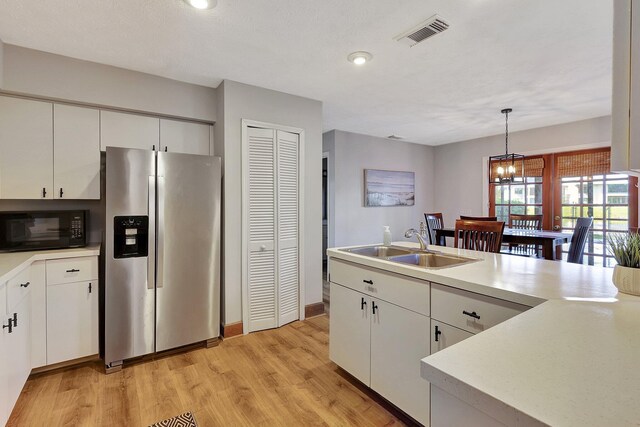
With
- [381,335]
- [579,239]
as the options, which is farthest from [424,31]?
[579,239]

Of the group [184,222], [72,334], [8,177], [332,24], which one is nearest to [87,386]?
[72,334]

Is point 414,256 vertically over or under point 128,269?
over

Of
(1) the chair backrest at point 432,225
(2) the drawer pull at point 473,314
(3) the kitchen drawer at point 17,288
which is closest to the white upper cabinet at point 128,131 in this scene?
(3) the kitchen drawer at point 17,288

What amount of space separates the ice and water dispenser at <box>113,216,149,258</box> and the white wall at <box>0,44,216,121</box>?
1052 mm

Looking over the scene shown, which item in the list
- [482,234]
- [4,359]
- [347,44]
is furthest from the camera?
[482,234]

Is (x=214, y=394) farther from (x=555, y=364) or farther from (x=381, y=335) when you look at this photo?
(x=555, y=364)

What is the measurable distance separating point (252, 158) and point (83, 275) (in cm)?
168

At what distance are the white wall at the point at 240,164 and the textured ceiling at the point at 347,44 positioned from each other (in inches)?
5.6

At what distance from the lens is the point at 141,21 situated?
2078 millimetres

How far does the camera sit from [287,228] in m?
3.33

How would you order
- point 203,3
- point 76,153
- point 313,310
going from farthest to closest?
point 313,310
point 76,153
point 203,3

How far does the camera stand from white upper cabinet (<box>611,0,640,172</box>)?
0.66 metres

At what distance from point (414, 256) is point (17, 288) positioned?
2.56 m

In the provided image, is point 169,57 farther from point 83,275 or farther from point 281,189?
point 83,275
